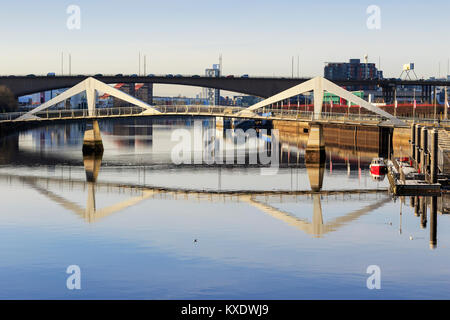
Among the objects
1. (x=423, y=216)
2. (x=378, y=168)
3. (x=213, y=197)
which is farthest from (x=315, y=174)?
(x=423, y=216)

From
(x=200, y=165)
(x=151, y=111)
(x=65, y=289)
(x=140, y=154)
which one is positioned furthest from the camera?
(x=140, y=154)

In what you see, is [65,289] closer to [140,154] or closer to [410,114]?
[140,154]

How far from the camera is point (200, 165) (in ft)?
306

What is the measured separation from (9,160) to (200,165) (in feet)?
83.4

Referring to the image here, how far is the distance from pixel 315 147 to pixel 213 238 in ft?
172

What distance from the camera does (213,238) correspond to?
43.4m

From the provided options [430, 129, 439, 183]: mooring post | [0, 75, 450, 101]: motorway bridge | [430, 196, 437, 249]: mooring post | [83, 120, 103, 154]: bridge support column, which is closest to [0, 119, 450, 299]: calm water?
[430, 196, 437, 249]: mooring post

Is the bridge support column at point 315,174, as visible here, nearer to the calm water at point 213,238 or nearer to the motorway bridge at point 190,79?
the calm water at point 213,238

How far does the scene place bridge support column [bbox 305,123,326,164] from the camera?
3691 inches

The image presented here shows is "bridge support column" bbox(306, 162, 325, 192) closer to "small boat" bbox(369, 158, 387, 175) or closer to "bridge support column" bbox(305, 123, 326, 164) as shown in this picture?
"bridge support column" bbox(305, 123, 326, 164)

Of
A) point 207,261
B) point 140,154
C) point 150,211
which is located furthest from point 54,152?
point 207,261

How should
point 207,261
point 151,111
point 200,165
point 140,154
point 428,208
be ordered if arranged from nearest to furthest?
point 207,261
point 428,208
point 200,165
point 151,111
point 140,154

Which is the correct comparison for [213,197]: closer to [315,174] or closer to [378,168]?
Answer: [315,174]
